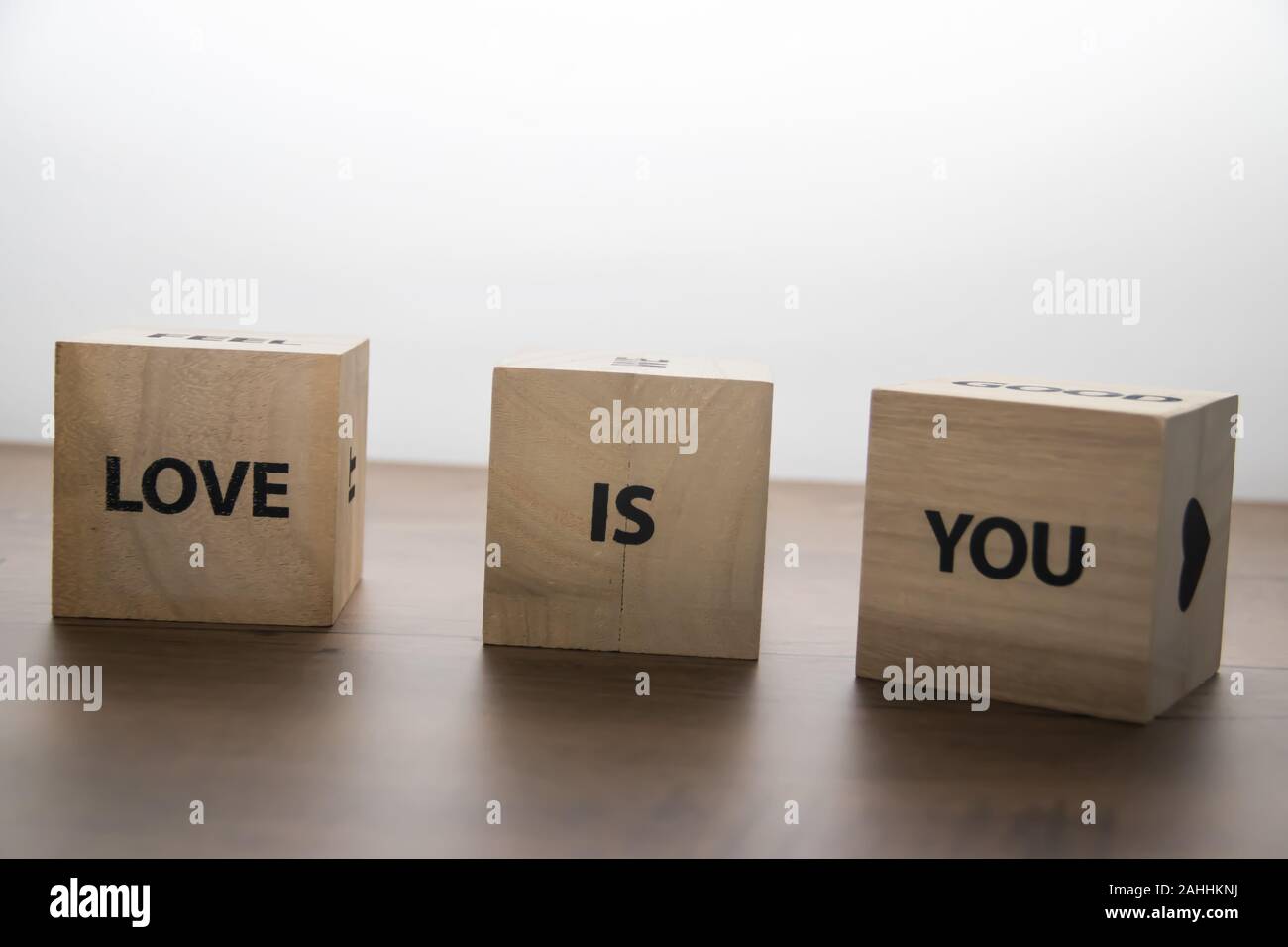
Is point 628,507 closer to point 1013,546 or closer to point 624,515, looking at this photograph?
point 624,515

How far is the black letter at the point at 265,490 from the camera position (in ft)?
4.73

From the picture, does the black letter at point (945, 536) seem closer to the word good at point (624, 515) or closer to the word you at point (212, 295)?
the word good at point (624, 515)

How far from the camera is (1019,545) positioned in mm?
1303

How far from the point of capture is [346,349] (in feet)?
4.83

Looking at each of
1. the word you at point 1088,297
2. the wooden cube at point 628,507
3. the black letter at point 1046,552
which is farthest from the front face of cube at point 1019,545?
the word you at point 1088,297

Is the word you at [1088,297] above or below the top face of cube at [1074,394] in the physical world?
Result: above

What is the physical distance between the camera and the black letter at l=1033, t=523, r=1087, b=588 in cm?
128

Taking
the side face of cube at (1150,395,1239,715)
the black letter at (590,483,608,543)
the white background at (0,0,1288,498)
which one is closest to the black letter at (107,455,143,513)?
the black letter at (590,483,608,543)

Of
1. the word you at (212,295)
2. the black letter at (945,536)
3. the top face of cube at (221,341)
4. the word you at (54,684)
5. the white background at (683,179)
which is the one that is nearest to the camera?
the word you at (54,684)

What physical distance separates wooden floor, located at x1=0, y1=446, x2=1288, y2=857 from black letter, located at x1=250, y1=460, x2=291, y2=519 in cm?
14

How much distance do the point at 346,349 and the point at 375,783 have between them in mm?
581

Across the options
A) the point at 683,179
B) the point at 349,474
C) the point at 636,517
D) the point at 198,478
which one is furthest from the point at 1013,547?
the point at 683,179
